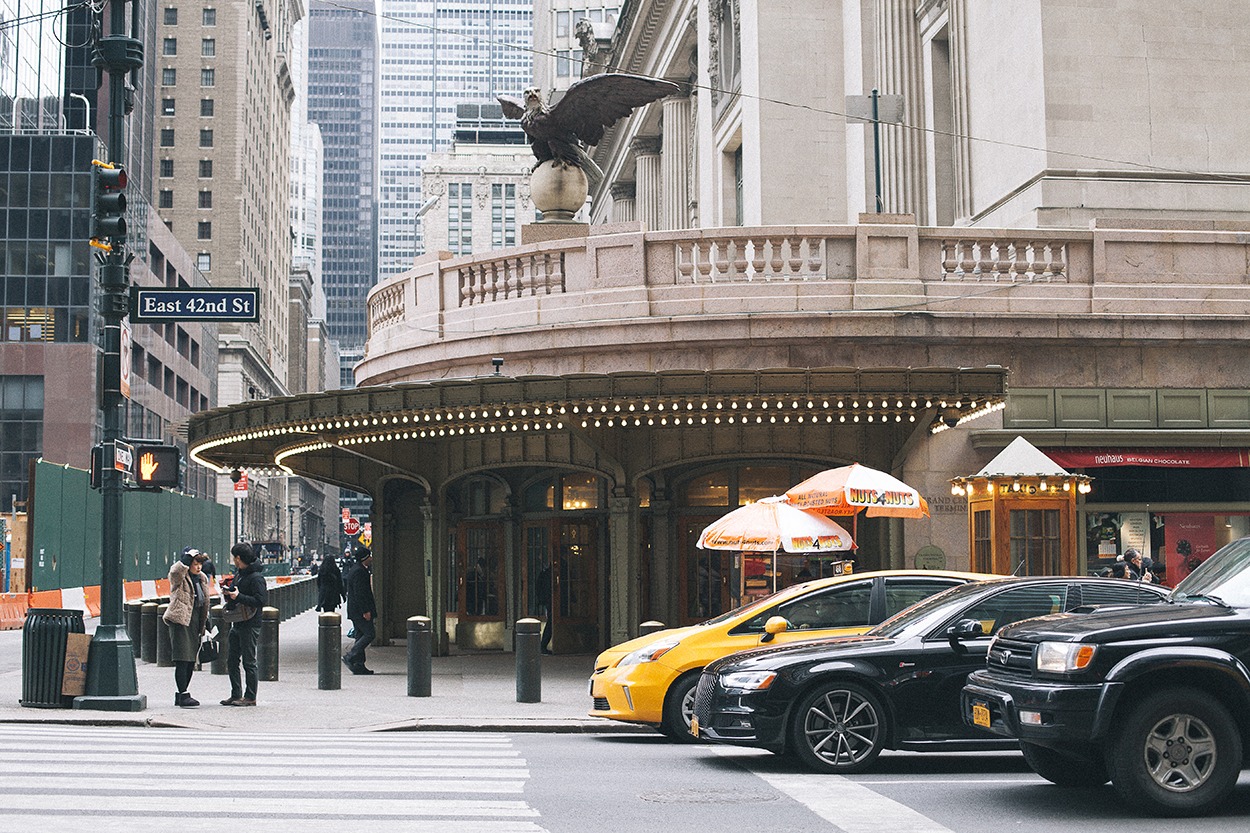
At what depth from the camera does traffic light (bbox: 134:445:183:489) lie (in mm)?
16500

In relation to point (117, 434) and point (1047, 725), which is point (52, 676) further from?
point (1047, 725)

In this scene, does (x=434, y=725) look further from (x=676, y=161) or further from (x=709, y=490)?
(x=676, y=161)

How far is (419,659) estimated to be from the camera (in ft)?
57.2

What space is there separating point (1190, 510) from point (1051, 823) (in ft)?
43.3

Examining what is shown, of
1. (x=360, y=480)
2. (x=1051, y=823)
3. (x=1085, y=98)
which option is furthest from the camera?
(x=360, y=480)

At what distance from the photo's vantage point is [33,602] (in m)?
33.3

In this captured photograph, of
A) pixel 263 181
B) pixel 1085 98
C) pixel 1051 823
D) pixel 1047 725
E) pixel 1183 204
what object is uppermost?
pixel 263 181

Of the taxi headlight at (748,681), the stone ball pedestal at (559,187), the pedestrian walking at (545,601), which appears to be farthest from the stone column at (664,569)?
the taxi headlight at (748,681)

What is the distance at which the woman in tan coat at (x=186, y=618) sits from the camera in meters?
16.3

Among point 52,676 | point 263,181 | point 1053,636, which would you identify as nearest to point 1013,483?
point 1053,636

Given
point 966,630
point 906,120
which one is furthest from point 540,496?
point 966,630

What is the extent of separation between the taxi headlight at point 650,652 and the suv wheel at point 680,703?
297 mm

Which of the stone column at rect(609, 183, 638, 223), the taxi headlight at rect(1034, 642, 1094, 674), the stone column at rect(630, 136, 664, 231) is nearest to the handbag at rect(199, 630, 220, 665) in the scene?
Answer: the taxi headlight at rect(1034, 642, 1094, 674)

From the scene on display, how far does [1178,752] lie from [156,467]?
38.0 ft
